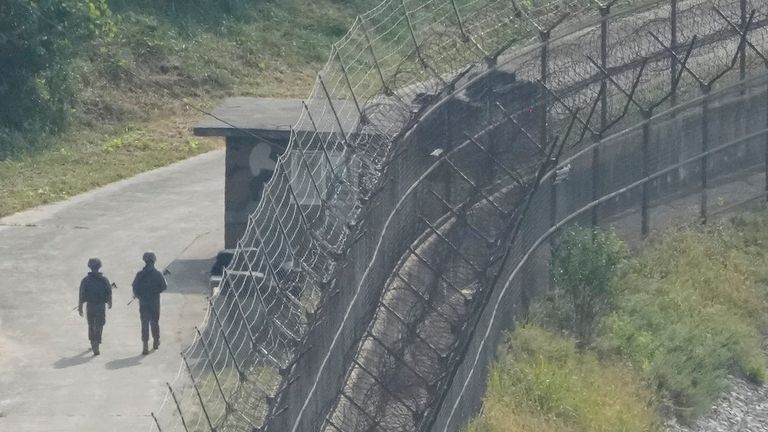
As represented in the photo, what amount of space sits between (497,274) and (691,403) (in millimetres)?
4033

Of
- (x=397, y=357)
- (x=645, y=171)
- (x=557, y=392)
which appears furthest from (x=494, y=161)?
(x=645, y=171)

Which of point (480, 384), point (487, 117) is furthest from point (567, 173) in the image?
point (480, 384)

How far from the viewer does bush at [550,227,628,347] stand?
600 inches

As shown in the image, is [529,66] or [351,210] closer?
[351,210]

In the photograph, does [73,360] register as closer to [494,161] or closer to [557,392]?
[494,161]

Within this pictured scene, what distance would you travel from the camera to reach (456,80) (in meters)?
14.7

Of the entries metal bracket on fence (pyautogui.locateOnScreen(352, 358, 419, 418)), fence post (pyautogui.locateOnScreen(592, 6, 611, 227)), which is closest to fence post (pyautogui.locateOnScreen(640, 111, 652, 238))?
fence post (pyautogui.locateOnScreen(592, 6, 611, 227))

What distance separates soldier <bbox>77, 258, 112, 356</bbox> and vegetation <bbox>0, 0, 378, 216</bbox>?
18.7 feet

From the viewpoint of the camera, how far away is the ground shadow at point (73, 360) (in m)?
13.7

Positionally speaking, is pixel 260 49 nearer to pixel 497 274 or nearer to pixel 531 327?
pixel 531 327

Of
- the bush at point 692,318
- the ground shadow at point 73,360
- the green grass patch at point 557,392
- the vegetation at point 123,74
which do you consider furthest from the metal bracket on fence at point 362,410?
the vegetation at point 123,74

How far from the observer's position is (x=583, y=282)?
50.2ft

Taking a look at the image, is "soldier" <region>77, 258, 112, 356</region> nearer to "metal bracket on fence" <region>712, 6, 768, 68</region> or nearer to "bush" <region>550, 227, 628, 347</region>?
"bush" <region>550, 227, 628, 347</region>

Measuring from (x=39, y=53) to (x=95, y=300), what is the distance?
1101 cm
